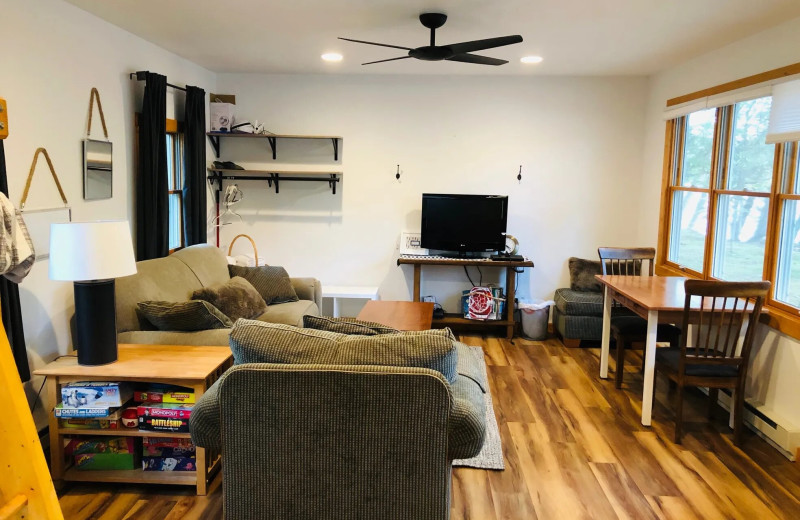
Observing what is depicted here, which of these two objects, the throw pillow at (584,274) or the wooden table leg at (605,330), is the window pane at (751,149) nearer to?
the wooden table leg at (605,330)

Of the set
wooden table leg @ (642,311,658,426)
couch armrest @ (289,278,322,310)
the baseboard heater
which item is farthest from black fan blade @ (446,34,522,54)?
the baseboard heater

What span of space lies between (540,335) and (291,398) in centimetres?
411

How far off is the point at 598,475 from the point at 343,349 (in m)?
1.78

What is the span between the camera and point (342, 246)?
19.9 feet

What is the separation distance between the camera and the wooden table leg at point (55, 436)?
2768 mm

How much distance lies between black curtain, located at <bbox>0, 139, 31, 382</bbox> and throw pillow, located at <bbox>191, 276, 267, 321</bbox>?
1.06m

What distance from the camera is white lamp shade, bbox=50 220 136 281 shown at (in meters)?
2.71

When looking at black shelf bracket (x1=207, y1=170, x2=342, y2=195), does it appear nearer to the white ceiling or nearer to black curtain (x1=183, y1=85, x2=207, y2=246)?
black curtain (x1=183, y1=85, x2=207, y2=246)

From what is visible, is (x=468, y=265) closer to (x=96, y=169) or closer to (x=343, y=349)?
(x=96, y=169)

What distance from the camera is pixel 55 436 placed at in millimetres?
2781

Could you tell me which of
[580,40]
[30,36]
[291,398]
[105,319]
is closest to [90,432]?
[105,319]

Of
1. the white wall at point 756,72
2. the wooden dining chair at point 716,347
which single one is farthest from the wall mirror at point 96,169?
the white wall at point 756,72

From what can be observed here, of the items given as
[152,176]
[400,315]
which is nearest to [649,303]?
[400,315]

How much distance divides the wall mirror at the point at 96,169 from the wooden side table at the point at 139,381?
1.24m
